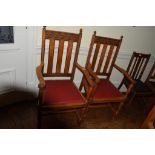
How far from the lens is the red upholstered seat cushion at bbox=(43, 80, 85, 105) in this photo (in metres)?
1.64

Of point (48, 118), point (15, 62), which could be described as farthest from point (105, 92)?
point (15, 62)

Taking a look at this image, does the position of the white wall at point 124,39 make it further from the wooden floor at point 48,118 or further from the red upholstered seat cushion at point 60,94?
the wooden floor at point 48,118

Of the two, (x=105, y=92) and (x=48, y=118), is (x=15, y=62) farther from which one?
(x=105, y=92)

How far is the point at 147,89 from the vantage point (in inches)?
93.3

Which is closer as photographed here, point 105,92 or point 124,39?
point 105,92

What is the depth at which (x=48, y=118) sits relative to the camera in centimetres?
215

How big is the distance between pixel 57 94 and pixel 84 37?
2.81 ft

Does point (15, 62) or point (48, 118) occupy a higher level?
point (15, 62)

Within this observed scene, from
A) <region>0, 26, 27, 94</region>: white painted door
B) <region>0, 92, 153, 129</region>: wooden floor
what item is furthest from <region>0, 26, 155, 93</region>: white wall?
<region>0, 92, 153, 129</region>: wooden floor

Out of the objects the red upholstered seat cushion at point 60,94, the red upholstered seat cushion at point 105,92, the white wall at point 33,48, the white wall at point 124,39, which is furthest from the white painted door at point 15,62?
the red upholstered seat cushion at point 105,92

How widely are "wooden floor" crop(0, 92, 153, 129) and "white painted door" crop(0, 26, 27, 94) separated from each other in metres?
0.17

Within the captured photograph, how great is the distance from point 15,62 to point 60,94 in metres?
0.68

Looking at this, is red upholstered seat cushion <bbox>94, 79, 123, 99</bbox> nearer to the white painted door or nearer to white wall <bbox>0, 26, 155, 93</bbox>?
white wall <bbox>0, 26, 155, 93</bbox>

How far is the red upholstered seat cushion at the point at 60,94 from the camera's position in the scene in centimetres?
164
